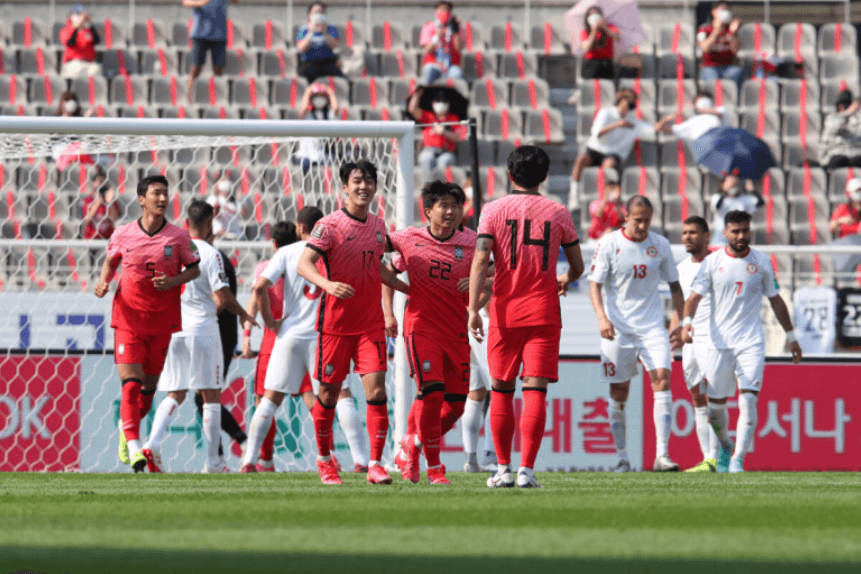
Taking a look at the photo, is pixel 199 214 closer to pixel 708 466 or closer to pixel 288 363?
pixel 288 363

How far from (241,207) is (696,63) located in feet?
27.5

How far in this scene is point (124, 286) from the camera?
8.62 meters

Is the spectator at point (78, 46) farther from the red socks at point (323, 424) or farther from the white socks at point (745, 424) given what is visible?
the red socks at point (323, 424)

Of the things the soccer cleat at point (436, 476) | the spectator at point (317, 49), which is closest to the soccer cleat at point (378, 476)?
the soccer cleat at point (436, 476)

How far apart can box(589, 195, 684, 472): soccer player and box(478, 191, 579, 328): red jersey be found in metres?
2.73

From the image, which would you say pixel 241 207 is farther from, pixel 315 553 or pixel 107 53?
pixel 315 553

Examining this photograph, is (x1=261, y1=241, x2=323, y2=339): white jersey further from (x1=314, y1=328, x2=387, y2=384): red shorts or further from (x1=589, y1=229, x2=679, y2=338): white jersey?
(x1=589, y1=229, x2=679, y2=338): white jersey

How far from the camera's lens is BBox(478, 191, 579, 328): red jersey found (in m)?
6.42

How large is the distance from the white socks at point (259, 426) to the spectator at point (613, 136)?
8406 mm

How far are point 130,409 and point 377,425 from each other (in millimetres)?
2330

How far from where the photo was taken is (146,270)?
856cm

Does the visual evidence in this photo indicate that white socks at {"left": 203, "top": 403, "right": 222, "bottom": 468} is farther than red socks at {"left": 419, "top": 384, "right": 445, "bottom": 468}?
Yes

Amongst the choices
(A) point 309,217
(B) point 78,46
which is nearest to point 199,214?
(A) point 309,217

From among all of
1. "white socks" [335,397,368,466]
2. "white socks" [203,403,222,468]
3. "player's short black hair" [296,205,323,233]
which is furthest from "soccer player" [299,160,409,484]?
"white socks" [203,403,222,468]
